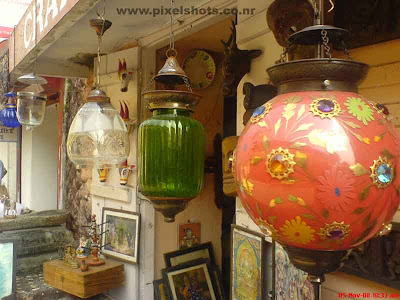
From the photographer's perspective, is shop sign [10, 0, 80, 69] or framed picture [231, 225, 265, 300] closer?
framed picture [231, 225, 265, 300]

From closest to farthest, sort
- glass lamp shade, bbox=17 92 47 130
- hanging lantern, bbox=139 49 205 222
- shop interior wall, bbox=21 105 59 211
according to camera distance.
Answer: hanging lantern, bbox=139 49 205 222
glass lamp shade, bbox=17 92 47 130
shop interior wall, bbox=21 105 59 211

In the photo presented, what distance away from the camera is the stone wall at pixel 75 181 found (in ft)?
11.8

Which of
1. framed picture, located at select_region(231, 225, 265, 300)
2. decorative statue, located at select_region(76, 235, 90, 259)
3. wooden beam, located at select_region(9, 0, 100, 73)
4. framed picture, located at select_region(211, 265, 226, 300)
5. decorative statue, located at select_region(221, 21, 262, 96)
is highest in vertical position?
wooden beam, located at select_region(9, 0, 100, 73)

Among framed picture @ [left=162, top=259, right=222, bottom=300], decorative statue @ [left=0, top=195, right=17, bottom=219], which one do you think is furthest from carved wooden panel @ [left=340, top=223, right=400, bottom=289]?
decorative statue @ [left=0, top=195, right=17, bottom=219]

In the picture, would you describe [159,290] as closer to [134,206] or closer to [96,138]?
[134,206]

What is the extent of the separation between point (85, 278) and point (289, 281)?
165 cm

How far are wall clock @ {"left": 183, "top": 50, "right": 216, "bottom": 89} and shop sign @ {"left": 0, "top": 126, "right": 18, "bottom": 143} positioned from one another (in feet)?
14.1

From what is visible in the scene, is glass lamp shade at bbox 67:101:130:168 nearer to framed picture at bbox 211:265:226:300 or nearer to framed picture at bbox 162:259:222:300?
framed picture at bbox 162:259:222:300

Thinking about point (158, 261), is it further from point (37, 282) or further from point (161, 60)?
point (161, 60)

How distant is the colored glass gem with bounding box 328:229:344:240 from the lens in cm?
56

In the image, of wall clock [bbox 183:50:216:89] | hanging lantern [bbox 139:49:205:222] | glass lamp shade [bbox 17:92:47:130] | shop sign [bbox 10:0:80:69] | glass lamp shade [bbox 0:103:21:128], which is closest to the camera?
hanging lantern [bbox 139:49:205:222]

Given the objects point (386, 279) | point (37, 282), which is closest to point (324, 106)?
point (386, 279)

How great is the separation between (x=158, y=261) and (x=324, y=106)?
7.82 ft

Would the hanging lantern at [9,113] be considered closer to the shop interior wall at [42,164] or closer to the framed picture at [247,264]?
the shop interior wall at [42,164]
